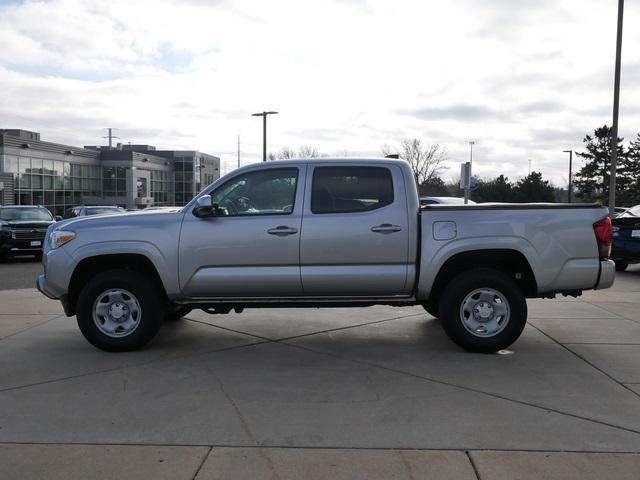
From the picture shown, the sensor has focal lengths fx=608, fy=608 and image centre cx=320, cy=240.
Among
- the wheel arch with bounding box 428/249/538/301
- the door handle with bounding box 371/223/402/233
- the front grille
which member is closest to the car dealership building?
the front grille

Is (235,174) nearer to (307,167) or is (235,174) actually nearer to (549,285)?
(307,167)

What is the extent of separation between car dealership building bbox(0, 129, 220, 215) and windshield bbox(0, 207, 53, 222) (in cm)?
1935

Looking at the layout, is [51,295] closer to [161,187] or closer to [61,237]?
[61,237]

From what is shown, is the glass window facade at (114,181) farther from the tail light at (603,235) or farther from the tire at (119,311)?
the tail light at (603,235)

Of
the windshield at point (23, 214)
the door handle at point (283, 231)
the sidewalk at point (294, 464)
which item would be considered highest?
the door handle at point (283, 231)

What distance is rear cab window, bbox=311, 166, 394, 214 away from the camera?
621 centimetres

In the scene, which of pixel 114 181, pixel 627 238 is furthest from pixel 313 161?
pixel 114 181

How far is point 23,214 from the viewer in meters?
19.0

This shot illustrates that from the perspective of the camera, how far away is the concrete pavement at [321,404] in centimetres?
371

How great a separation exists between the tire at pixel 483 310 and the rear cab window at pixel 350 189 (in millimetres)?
1159

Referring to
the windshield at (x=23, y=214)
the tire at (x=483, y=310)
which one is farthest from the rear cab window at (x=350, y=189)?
the windshield at (x=23, y=214)

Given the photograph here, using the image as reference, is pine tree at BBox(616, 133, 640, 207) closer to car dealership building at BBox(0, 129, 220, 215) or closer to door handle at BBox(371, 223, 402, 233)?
car dealership building at BBox(0, 129, 220, 215)

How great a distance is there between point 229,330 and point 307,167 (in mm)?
2360

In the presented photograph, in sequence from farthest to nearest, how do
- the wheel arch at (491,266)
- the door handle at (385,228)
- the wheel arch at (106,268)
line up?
the wheel arch at (106,268), the wheel arch at (491,266), the door handle at (385,228)
